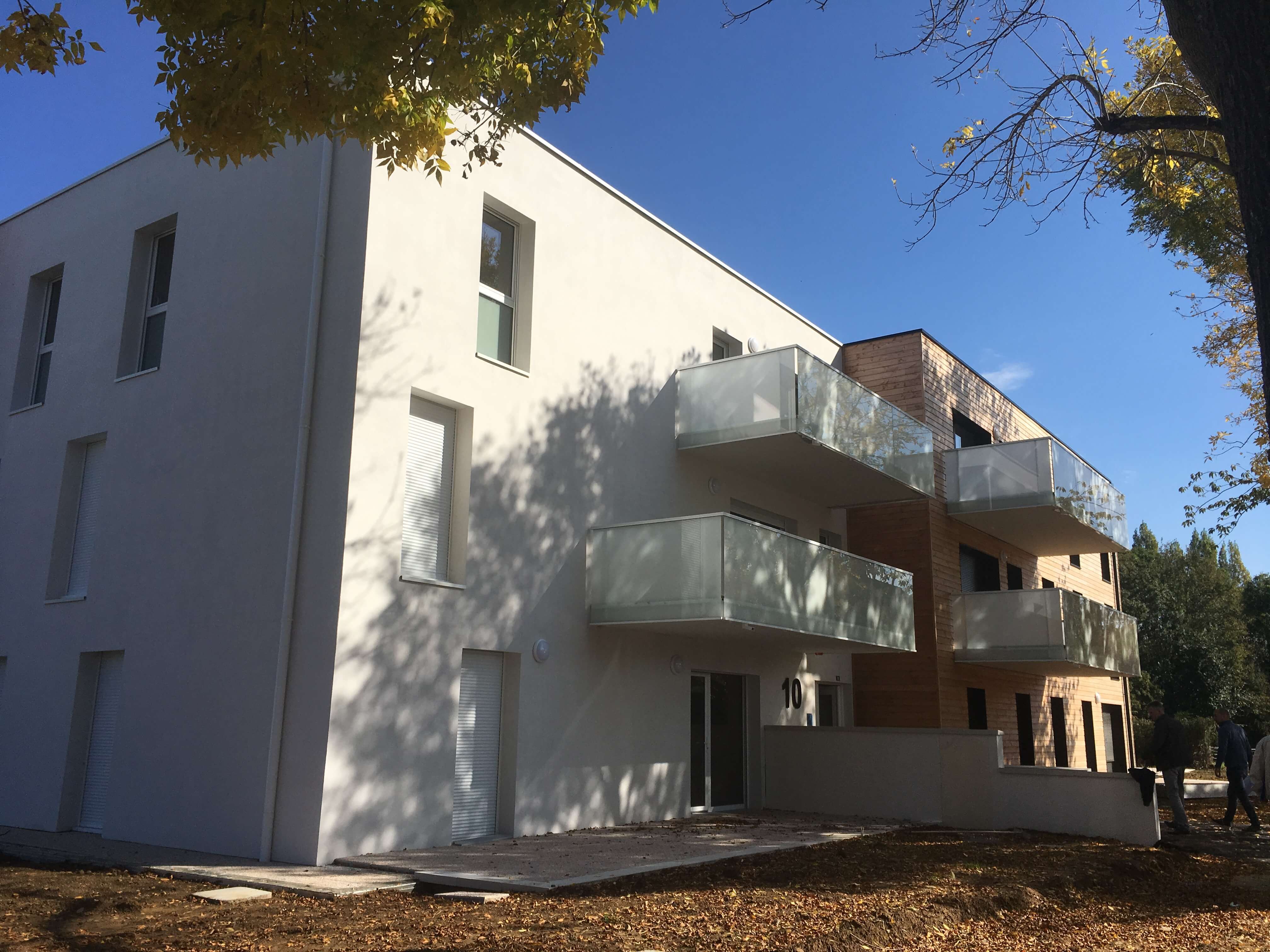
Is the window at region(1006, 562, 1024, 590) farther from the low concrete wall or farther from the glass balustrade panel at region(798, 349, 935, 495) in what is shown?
the low concrete wall

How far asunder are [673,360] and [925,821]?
7153 millimetres

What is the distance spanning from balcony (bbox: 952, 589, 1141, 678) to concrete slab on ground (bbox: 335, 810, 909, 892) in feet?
18.2

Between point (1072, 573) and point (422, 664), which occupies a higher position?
point (1072, 573)

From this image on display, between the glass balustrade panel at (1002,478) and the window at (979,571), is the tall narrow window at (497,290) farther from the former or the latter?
the window at (979,571)

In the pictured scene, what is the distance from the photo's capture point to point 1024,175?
7.48 meters

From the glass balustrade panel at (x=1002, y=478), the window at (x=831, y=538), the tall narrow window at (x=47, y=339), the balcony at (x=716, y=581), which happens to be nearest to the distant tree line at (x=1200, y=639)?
the glass balustrade panel at (x=1002, y=478)

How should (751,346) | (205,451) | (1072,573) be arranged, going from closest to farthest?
1. (205,451)
2. (751,346)
3. (1072,573)

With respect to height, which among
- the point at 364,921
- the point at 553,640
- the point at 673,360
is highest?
the point at 673,360

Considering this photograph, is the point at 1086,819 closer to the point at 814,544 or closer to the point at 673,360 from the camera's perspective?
the point at 814,544

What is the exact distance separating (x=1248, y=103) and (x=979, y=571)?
17698 mm

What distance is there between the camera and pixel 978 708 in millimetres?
19297

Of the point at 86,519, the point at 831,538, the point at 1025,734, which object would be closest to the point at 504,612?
the point at 86,519

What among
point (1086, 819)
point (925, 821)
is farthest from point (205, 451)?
point (1086, 819)

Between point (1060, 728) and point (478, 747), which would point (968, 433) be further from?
point (478, 747)
